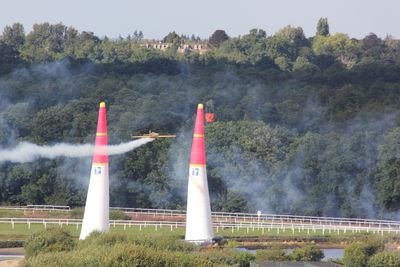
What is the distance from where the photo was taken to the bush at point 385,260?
63.7 metres

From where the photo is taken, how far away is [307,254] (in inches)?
2655

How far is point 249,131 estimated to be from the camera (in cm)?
10550

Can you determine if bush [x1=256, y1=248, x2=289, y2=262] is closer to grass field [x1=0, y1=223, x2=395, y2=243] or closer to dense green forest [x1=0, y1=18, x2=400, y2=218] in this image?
grass field [x1=0, y1=223, x2=395, y2=243]

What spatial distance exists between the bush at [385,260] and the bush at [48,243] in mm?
12069

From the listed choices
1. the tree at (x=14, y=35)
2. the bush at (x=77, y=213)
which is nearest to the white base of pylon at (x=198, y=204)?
the bush at (x=77, y=213)

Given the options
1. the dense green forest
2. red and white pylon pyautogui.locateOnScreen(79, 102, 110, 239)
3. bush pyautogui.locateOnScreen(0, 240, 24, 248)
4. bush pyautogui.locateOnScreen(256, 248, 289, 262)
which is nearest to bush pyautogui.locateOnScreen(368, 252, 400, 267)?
bush pyautogui.locateOnScreen(256, 248, 289, 262)

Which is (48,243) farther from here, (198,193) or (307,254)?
(307,254)

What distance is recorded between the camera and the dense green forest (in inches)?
3851

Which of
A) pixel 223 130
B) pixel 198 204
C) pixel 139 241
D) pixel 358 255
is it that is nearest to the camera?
pixel 358 255

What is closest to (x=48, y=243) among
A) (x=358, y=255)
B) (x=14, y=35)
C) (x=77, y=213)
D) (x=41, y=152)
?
(x=358, y=255)

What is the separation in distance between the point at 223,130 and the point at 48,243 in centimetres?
3958

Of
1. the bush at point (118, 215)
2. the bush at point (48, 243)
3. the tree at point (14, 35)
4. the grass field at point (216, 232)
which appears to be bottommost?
the bush at point (48, 243)

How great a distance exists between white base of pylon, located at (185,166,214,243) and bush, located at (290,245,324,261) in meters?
3.99

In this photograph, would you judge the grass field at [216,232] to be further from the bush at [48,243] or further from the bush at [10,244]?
the bush at [48,243]
